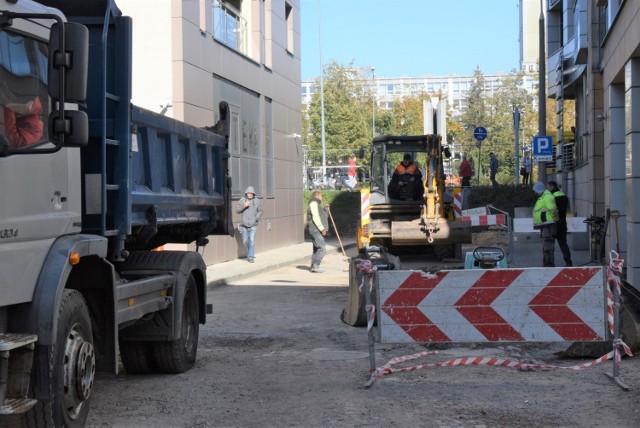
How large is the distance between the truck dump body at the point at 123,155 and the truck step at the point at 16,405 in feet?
5.93

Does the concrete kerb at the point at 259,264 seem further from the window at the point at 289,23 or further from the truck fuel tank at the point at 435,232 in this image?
the window at the point at 289,23

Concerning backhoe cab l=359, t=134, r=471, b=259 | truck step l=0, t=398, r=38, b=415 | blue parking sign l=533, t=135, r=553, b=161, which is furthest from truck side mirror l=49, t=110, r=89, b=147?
blue parking sign l=533, t=135, r=553, b=161

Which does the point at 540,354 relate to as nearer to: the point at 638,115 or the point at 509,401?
the point at 509,401

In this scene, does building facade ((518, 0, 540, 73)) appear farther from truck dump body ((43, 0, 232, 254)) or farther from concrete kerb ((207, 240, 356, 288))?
truck dump body ((43, 0, 232, 254))

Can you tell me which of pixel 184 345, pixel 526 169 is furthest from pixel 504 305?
pixel 526 169

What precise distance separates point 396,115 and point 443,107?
54.2m

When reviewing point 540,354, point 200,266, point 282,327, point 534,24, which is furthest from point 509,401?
point 534,24

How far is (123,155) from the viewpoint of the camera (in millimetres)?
6941

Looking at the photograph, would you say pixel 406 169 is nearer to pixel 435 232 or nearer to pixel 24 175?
pixel 435 232

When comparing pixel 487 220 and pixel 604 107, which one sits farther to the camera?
pixel 487 220

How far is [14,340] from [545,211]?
572 inches

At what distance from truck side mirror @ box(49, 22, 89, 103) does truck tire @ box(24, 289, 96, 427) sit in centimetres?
140

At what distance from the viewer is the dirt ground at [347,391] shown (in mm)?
6699

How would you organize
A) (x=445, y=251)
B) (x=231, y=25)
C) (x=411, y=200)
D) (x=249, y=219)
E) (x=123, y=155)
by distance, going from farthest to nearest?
(x=231, y=25), (x=249, y=219), (x=411, y=200), (x=445, y=251), (x=123, y=155)
